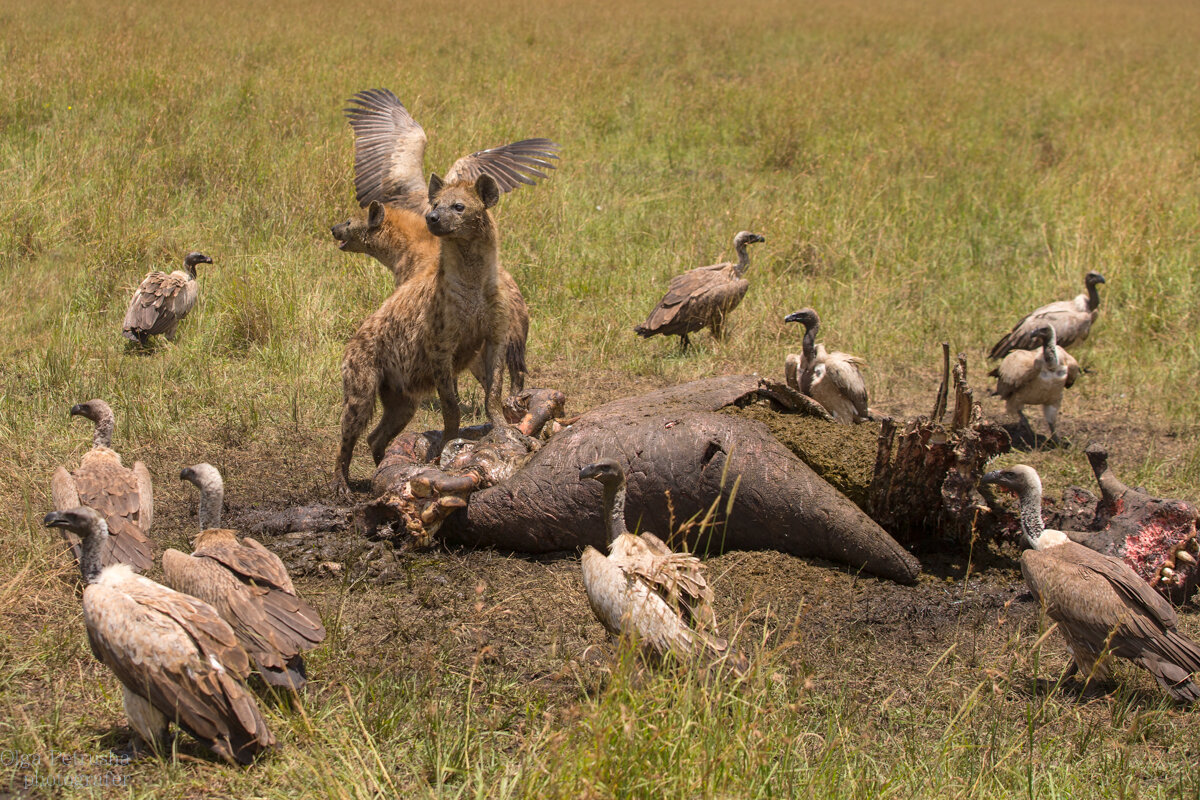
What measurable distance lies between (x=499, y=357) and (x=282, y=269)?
300 centimetres

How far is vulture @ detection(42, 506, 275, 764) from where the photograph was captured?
287 centimetres

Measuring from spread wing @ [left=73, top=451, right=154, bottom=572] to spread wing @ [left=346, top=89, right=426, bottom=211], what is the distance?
10.5 feet

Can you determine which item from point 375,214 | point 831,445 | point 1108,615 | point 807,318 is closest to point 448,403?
point 375,214

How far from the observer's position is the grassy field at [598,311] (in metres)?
3.08

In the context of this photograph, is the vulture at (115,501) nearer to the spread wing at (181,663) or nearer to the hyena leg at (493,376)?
the spread wing at (181,663)

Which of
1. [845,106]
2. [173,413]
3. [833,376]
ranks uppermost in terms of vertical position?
[845,106]

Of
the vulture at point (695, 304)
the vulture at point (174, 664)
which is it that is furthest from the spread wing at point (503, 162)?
the vulture at point (174, 664)

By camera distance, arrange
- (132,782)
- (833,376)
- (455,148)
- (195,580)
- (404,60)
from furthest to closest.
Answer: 1. (404,60)
2. (455,148)
3. (833,376)
4. (195,580)
5. (132,782)

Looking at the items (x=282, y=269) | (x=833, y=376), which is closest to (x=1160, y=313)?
(x=833, y=376)

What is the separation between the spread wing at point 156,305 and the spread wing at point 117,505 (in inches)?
114

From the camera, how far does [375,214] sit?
6.40m

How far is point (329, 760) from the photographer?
3.04 m

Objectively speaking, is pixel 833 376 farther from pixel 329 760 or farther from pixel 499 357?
pixel 329 760

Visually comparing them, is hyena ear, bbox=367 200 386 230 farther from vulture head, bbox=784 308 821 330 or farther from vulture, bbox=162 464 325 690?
vulture, bbox=162 464 325 690
